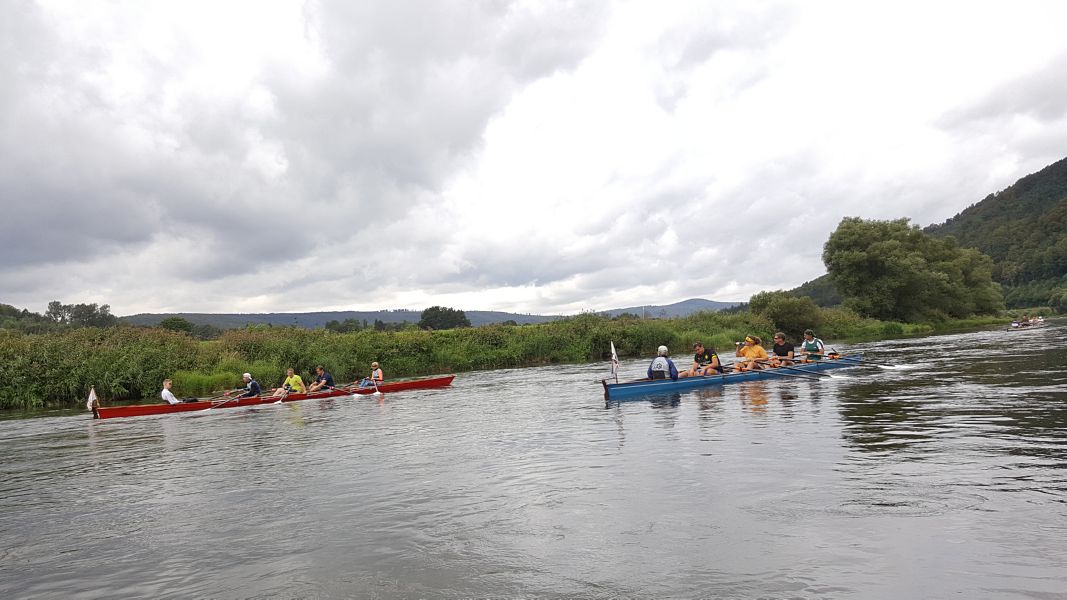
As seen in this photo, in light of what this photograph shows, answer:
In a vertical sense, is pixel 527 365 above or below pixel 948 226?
below

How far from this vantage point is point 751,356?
960 inches

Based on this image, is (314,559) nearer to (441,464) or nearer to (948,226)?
(441,464)

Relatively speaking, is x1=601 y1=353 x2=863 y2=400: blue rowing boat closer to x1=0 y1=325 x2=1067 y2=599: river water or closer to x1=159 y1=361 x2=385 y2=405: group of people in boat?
x1=0 y1=325 x2=1067 y2=599: river water

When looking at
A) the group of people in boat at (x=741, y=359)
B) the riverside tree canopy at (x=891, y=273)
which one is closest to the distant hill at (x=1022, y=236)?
the riverside tree canopy at (x=891, y=273)

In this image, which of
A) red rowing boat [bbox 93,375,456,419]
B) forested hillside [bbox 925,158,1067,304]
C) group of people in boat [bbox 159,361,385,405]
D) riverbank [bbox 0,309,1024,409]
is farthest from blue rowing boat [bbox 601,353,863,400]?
forested hillside [bbox 925,158,1067,304]

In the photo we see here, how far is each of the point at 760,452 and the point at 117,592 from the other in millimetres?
9236

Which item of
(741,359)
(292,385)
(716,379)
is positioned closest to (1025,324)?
(741,359)

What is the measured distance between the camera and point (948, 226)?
189 meters

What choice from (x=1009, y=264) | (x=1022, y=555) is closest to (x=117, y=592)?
(x=1022, y=555)

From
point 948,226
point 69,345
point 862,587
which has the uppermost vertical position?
point 948,226

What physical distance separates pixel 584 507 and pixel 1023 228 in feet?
571

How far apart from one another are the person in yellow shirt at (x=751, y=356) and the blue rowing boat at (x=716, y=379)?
30 centimetres

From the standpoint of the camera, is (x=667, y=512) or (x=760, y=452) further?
(x=760, y=452)

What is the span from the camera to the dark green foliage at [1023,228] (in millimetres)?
128125
